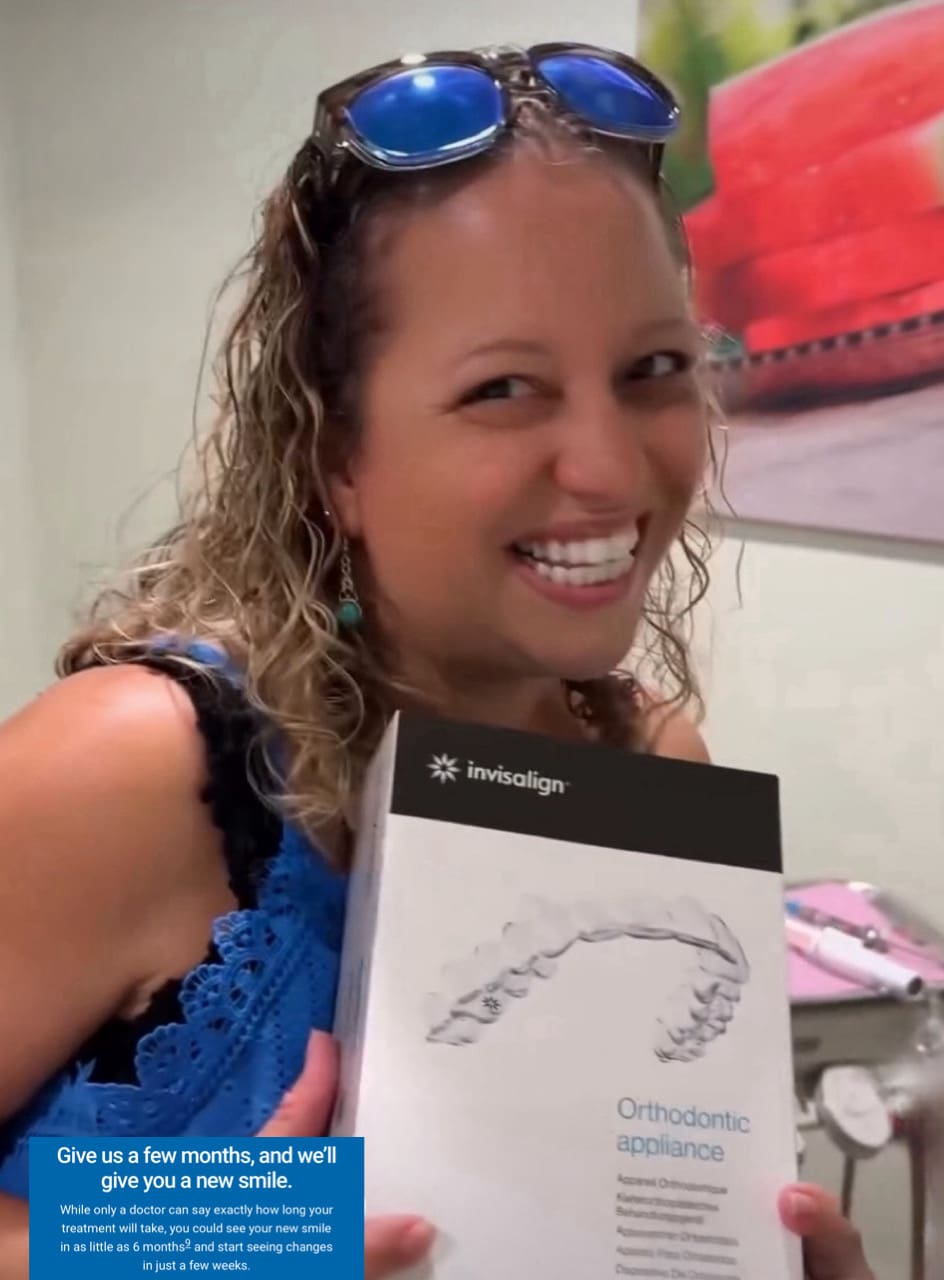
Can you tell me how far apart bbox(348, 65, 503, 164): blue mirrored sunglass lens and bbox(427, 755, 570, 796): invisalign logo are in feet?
1.05

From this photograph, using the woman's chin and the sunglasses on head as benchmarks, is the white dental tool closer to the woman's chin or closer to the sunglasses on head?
the woman's chin

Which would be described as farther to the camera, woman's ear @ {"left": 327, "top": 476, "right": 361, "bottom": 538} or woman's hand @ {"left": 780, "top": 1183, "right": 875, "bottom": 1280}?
woman's ear @ {"left": 327, "top": 476, "right": 361, "bottom": 538}

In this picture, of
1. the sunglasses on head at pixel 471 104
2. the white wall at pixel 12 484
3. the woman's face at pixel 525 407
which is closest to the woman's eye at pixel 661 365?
the woman's face at pixel 525 407

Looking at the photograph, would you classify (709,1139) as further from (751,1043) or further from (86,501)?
(86,501)

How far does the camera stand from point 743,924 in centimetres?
55

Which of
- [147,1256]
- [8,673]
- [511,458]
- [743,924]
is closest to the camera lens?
[147,1256]

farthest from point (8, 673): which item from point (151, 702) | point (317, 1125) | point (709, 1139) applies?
point (709, 1139)

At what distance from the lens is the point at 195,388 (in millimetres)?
1597

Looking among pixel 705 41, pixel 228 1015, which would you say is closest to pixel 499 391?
pixel 228 1015

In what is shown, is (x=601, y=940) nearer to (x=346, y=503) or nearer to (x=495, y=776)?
(x=495, y=776)

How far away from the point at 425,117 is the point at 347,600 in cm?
26

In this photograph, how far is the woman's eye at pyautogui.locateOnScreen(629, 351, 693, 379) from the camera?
27.4 inches

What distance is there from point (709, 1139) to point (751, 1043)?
43mm

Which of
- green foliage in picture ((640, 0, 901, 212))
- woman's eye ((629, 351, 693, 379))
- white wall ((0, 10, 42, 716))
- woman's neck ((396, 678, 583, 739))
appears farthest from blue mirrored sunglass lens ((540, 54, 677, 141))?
white wall ((0, 10, 42, 716))
